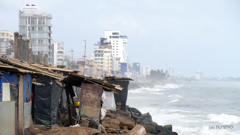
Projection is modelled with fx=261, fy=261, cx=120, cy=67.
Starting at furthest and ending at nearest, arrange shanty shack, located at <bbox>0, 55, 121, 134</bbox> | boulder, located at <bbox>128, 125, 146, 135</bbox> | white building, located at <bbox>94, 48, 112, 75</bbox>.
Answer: white building, located at <bbox>94, 48, 112, 75</bbox> → boulder, located at <bbox>128, 125, 146, 135</bbox> → shanty shack, located at <bbox>0, 55, 121, 134</bbox>

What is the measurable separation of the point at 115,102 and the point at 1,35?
8701cm

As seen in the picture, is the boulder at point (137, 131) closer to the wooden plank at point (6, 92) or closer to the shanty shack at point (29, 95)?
the shanty shack at point (29, 95)

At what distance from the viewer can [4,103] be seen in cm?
675

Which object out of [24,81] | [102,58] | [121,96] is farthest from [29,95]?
[102,58]

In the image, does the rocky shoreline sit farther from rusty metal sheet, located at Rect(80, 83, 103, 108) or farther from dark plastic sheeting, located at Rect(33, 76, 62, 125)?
dark plastic sheeting, located at Rect(33, 76, 62, 125)

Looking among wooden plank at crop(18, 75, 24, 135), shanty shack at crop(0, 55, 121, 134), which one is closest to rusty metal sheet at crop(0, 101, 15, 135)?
shanty shack at crop(0, 55, 121, 134)

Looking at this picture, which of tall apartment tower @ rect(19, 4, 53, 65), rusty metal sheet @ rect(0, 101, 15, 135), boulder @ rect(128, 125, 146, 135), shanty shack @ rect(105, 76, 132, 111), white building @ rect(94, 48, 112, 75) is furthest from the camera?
white building @ rect(94, 48, 112, 75)

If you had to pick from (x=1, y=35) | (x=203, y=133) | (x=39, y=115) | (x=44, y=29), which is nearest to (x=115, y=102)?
(x=203, y=133)

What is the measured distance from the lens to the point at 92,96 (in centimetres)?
970

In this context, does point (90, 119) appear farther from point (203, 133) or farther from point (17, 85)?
point (203, 133)

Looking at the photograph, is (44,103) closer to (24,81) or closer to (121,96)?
(24,81)

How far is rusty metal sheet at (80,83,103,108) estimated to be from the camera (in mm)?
9680

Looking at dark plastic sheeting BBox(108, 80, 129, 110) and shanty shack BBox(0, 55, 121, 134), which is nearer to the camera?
shanty shack BBox(0, 55, 121, 134)

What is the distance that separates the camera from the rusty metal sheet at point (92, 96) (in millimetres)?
9680
